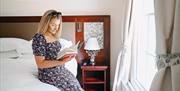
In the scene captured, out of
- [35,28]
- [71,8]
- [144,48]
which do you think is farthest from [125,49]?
[35,28]

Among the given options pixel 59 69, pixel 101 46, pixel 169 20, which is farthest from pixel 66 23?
pixel 169 20

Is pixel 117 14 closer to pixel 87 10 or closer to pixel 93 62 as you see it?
pixel 87 10

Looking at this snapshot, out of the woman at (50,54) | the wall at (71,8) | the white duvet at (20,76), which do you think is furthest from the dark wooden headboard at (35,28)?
the woman at (50,54)

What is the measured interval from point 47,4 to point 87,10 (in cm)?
68

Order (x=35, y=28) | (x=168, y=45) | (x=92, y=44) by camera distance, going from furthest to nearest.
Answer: (x=35, y=28) < (x=92, y=44) < (x=168, y=45)

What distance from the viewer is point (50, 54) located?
2.28m

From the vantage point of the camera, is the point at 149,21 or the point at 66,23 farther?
the point at 66,23

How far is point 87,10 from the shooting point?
4035 millimetres

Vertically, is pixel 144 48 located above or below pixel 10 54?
above

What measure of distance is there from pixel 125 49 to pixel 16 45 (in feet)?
5.46

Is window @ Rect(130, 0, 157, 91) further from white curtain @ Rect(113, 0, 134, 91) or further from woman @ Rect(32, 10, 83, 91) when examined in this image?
woman @ Rect(32, 10, 83, 91)

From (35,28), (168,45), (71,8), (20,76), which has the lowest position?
(20,76)

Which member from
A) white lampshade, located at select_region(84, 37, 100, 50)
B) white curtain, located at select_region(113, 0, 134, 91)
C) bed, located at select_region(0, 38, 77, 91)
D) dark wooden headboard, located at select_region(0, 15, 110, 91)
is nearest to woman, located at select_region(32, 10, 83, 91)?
bed, located at select_region(0, 38, 77, 91)

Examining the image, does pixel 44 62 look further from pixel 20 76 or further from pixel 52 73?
pixel 20 76
